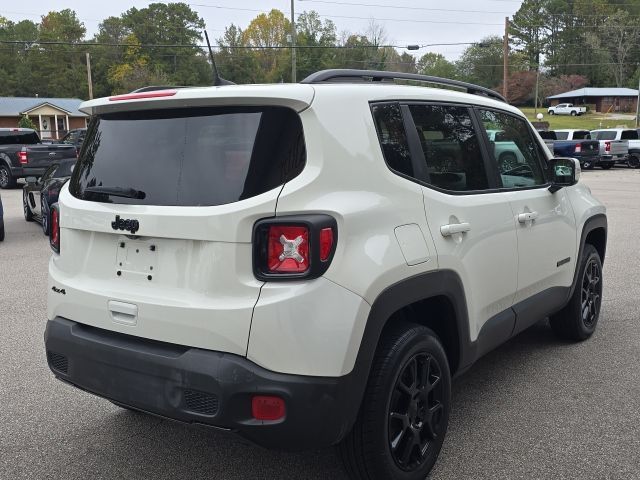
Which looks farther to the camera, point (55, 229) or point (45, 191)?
point (45, 191)

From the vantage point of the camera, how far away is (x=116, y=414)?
3854 mm

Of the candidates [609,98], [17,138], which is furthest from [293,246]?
[609,98]

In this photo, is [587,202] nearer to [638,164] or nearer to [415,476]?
[415,476]

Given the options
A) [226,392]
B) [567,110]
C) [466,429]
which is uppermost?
[567,110]

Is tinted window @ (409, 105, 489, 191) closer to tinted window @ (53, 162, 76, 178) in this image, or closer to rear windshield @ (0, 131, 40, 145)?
tinted window @ (53, 162, 76, 178)

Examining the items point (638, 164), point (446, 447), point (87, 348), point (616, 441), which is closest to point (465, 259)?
point (446, 447)

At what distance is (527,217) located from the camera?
3.91m

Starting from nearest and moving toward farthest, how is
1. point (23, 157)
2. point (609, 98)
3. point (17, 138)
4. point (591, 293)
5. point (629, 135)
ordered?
1. point (591, 293)
2. point (23, 157)
3. point (17, 138)
4. point (629, 135)
5. point (609, 98)

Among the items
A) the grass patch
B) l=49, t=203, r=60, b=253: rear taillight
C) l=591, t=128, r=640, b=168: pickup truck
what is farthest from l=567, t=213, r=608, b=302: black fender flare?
the grass patch

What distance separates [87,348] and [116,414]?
1.20 m

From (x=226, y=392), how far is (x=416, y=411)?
1019 mm

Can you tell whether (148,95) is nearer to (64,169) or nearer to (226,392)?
(226,392)

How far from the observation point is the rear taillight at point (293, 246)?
95.7 inches

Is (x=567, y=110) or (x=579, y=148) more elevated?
(x=567, y=110)
